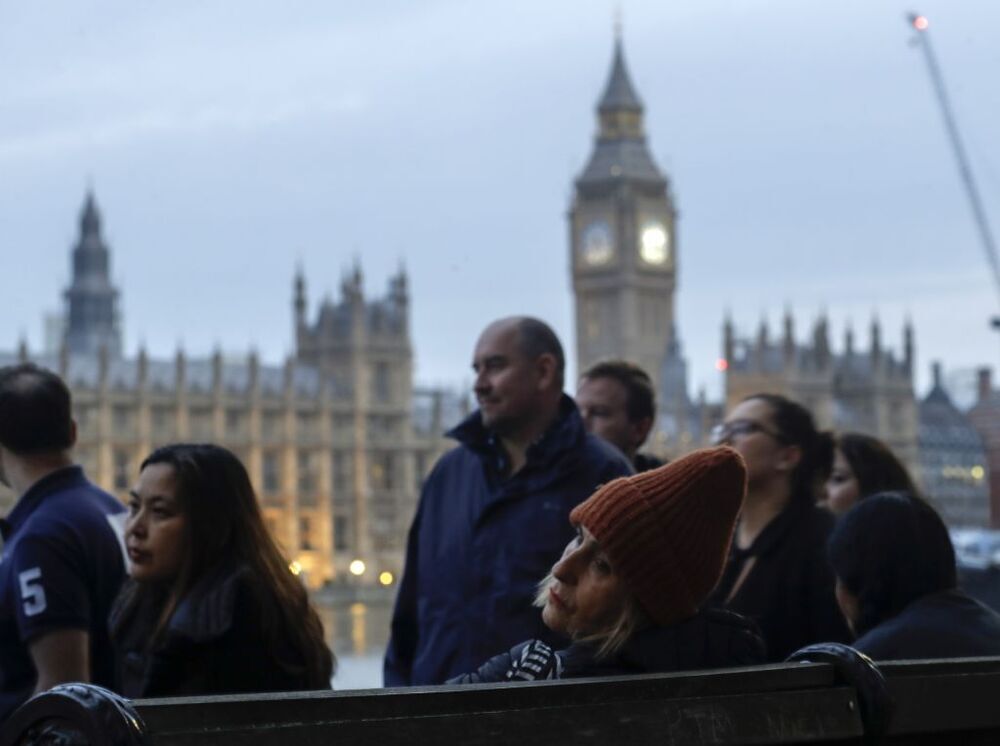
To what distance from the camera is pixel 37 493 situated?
4.46 meters

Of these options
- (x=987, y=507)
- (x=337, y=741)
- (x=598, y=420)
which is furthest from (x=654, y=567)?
(x=987, y=507)

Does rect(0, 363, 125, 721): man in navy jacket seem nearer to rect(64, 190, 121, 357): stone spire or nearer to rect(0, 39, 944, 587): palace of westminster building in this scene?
rect(0, 39, 944, 587): palace of westminster building

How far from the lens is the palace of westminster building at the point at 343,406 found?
70.7 metres

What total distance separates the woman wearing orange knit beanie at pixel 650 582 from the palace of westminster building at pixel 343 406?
51.4m

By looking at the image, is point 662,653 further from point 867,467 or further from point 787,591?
point 867,467

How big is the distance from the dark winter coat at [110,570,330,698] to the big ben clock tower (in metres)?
100

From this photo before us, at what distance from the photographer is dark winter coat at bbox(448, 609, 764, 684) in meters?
2.89

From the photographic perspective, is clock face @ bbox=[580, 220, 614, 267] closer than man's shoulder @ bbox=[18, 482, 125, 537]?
No

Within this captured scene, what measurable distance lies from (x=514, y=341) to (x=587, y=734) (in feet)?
8.79

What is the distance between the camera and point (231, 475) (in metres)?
4.10

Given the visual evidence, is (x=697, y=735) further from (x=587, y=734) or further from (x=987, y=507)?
(x=987, y=507)

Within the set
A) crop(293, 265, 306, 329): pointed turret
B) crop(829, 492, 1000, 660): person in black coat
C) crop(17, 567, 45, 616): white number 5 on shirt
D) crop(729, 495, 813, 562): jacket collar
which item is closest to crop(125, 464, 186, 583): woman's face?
crop(17, 567, 45, 616): white number 5 on shirt

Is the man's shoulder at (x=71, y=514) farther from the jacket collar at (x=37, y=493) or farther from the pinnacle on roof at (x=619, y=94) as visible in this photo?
the pinnacle on roof at (x=619, y=94)

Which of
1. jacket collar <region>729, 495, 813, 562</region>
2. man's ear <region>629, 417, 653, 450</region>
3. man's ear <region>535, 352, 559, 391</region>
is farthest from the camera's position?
man's ear <region>629, 417, 653, 450</region>
